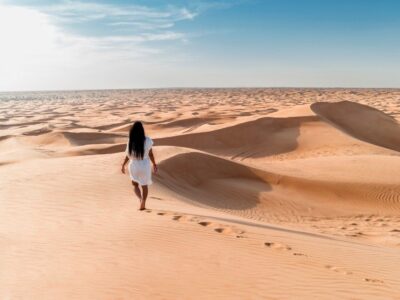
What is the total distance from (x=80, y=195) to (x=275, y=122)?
17.0 m

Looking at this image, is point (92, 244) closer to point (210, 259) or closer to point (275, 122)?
point (210, 259)

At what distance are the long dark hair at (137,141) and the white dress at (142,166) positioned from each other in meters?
0.06

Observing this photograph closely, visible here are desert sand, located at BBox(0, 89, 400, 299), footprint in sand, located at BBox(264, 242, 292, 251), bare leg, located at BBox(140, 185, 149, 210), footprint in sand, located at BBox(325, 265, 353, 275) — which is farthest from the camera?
bare leg, located at BBox(140, 185, 149, 210)

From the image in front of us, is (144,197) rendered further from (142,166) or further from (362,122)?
(362,122)

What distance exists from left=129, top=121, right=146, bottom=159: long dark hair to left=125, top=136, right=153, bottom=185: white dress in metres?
0.06

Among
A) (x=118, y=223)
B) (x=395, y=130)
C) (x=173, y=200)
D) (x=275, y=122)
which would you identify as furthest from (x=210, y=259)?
(x=395, y=130)

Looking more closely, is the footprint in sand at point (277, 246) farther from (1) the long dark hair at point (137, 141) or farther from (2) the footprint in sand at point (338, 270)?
(1) the long dark hair at point (137, 141)

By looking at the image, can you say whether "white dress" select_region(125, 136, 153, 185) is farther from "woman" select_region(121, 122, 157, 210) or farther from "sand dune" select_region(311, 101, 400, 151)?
"sand dune" select_region(311, 101, 400, 151)

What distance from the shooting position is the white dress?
21.1 feet

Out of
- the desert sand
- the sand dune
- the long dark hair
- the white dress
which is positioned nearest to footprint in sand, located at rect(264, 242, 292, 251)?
the desert sand

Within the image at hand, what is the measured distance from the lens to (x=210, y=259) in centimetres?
479

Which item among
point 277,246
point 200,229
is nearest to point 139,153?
point 200,229

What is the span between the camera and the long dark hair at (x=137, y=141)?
6318 millimetres

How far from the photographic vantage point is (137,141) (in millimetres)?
6320
